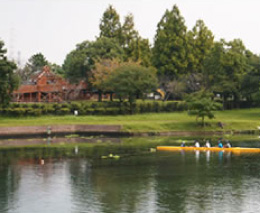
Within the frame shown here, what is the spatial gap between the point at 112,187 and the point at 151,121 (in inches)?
1861

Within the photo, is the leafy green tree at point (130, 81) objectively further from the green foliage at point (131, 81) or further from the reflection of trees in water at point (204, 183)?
the reflection of trees in water at point (204, 183)

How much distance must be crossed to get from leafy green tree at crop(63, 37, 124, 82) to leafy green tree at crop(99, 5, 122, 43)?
7648mm

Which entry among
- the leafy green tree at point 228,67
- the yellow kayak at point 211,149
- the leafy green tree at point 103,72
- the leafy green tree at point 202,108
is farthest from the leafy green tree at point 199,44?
the yellow kayak at point 211,149

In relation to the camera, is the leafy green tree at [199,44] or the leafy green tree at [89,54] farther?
the leafy green tree at [199,44]

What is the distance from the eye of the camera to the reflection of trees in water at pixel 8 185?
A: 38062mm

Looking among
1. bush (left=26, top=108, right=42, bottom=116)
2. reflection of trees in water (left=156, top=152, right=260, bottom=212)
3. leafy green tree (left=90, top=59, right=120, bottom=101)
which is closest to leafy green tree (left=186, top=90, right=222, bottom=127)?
leafy green tree (left=90, top=59, right=120, bottom=101)

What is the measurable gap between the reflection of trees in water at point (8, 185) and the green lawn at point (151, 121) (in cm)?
3219

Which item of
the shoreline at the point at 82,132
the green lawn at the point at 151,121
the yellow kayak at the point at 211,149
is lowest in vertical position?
the yellow kayak at the point at 211,149

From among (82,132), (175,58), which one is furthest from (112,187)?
(175,58)

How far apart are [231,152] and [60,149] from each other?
70.0 feet

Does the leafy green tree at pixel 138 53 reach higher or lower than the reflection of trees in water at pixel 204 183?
higher

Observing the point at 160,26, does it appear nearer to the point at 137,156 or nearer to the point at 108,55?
the point at 108,55

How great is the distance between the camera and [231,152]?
6200 centimetres

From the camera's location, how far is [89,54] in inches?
4395
